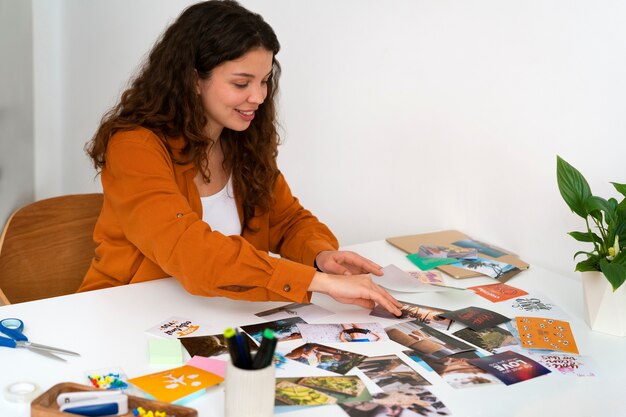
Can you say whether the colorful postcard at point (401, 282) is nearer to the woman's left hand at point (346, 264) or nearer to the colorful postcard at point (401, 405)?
the woman's left hand at point (346, 264)

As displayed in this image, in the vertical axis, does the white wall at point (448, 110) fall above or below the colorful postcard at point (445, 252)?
above

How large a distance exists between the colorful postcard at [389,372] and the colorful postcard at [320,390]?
4 centimetres

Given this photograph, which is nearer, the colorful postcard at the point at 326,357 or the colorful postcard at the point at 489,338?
the colorful postcard at the point at 326,357

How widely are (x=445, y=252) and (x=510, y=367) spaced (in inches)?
25.8

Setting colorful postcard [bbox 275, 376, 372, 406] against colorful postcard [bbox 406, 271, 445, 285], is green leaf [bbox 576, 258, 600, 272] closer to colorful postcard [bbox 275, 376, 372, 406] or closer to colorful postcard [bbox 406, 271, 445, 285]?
colorful postcard [bbox 406, 271, 445, 285]

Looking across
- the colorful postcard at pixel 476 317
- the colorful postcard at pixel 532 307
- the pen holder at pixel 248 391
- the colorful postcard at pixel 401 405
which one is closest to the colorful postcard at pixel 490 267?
the colorful postcard at pixel 532 307

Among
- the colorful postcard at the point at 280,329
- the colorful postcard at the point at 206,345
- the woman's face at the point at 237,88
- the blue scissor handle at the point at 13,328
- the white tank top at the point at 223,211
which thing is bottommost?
the colorful postcard at the point at 280,329

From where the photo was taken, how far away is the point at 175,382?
110 cm

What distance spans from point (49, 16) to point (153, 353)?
7.44 feet

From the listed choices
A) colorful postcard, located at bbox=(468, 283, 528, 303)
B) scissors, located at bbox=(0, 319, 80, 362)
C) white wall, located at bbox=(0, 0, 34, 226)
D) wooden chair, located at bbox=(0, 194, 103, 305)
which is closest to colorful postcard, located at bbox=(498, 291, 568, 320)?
colorful postcard, located at bbox=(468, 283, 528, 303)

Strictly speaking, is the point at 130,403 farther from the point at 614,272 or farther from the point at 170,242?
the point at 614,272

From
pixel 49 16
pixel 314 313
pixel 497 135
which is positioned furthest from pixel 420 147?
pixel 49 16

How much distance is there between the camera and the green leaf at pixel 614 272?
139 centimetres

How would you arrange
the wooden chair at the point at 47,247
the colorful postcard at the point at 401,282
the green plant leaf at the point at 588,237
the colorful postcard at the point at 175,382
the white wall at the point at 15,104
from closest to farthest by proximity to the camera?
the colorful postcard at the point at 175,382, the green plant leaf at the point at 588,237, the colorful postcard at the point at 401,282, the wooden chair at the point at 47,247, the white wall at the point at 15,104
